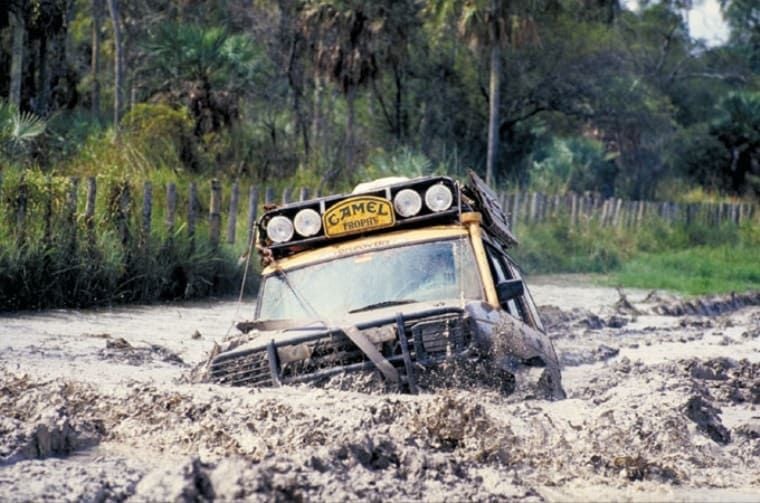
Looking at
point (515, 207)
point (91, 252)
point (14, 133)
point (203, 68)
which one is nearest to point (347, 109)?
point (515, 207)

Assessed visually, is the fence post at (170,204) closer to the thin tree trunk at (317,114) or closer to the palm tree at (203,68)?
the palm tree at (203,68)

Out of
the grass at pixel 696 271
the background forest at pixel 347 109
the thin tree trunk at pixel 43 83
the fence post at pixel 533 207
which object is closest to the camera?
the background forest at pixel 347 109

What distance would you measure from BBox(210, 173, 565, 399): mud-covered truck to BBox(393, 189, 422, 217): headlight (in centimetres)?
1

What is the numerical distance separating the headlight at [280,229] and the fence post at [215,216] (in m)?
13.1

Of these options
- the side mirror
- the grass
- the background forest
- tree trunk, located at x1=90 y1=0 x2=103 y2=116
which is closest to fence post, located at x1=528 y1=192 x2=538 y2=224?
the background forest

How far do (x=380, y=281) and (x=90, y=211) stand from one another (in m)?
11.5

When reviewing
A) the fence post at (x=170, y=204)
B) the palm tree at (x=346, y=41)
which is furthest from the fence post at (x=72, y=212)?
the palm tree at (x=346, y=41)

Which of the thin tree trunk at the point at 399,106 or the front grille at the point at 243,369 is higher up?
the thin tree trunk at the point at 399,106

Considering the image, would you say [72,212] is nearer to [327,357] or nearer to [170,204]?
[170,204]

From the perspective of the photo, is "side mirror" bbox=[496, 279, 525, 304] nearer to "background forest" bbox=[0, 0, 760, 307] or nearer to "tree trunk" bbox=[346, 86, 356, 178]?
"background forest" bbox=[0, 0, 760, 307]

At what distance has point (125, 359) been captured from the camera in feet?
45.8

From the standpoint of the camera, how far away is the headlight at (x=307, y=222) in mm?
10938

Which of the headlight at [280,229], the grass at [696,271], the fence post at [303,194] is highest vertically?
the headlight at [280,229]

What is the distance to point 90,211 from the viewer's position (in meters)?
21.2
